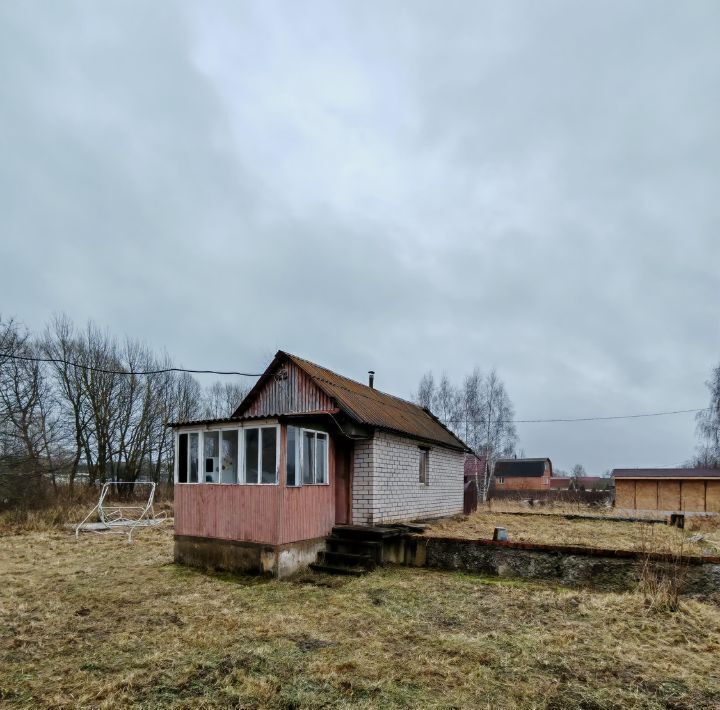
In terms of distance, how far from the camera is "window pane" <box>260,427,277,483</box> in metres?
8.78

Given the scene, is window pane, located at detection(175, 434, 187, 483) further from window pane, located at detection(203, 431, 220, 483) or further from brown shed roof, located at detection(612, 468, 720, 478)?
brown shed roof, located at detection(612, 468, 720, 478)

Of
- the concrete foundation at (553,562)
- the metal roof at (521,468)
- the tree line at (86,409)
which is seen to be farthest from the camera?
the metal roof at (521,468)

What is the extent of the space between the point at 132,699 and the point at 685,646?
5322 millimetres

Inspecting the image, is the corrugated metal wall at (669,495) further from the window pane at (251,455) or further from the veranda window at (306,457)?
the window pane at (251,455)

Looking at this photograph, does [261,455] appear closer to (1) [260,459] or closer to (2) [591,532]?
(1) [260,459]

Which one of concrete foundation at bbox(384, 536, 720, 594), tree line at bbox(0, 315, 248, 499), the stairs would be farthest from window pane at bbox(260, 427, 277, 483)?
tree line at bbox(0, 315, 248, 499)

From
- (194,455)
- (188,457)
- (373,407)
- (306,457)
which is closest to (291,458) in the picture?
(306,457)

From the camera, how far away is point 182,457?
9977mm

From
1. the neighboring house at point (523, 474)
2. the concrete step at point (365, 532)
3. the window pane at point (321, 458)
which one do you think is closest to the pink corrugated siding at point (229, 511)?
the window pane at point (321, 458)

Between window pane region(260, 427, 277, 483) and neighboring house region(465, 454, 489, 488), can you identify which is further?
neighboring house region(465, 454, 489, 488)

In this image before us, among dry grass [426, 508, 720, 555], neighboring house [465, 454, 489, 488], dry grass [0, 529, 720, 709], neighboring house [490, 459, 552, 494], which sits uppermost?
dry grass [0, 529, 720, 709]

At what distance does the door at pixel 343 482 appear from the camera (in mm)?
10469

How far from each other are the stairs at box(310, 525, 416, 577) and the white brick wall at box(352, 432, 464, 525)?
1.81 ft

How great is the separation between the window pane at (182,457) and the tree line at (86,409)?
34.6 ft
